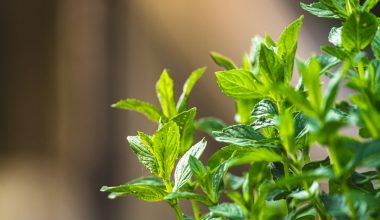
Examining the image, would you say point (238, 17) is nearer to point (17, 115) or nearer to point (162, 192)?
point (17, 115)

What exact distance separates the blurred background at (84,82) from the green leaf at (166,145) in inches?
53.9

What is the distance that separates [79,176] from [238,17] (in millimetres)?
881

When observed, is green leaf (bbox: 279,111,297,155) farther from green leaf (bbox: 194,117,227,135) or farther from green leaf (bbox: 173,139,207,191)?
green leaf (bbox: 194,117,227,135)

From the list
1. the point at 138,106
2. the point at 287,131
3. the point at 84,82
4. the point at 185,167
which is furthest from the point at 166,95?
the point at 84,82

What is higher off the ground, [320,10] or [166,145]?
[320,10]

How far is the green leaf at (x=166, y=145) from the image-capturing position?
1.50ft

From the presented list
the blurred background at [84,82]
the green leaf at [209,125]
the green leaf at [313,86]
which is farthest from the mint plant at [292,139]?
the blurred background at [84,82]

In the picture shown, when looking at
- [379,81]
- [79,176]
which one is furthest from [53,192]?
[379,81]

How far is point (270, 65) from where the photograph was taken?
460 millimetres

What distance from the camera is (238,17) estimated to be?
72.1 inches

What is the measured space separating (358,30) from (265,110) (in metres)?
0.11

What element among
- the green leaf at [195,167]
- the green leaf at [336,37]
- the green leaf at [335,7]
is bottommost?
the green leaf at [195,167]

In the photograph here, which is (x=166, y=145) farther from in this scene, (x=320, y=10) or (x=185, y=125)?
(x=320, y=10)

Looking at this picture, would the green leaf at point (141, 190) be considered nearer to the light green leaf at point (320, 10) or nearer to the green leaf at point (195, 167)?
the green leaf at point (195, 167)
